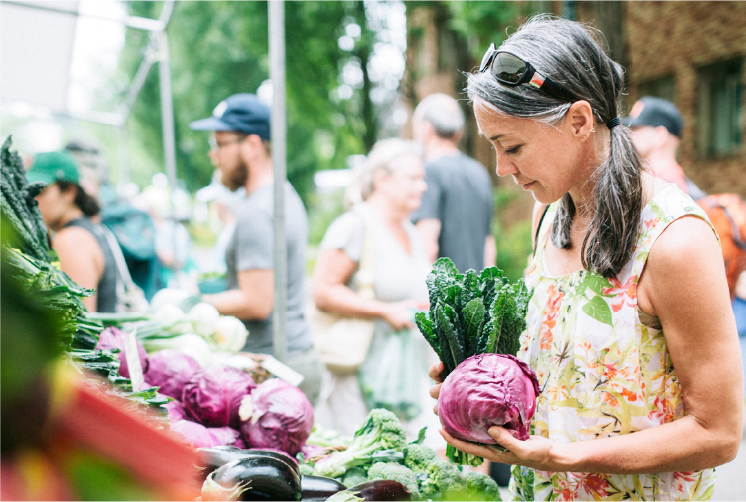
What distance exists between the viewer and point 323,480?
4.63ft

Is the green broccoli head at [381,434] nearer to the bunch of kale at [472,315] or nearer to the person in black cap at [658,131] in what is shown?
the bunch of kale at [472,315]

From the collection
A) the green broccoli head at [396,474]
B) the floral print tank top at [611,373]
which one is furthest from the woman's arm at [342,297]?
the floral print tank top at [611,373]

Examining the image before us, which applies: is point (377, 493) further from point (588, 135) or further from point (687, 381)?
point (588, 135)

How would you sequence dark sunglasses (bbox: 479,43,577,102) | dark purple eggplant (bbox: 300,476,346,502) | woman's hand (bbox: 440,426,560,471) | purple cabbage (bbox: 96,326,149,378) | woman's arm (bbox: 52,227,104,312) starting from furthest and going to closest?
woman's arm (bbox: 52,227,104,312), purple cabbage (bbox: 96,326,149,378), dark purple eggplant (bbox: 300,476,346,502), dark sunglasses (bbox: 479,43,577,102), woman's hand (bbox: 440,426,560,471)

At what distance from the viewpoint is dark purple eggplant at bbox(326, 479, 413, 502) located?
49.1 inches

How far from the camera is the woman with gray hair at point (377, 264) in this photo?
10.3ft

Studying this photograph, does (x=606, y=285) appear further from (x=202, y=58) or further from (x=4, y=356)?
(x=202, y=58)

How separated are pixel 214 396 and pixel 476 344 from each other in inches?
33.5

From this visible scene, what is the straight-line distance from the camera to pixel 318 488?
1371mm

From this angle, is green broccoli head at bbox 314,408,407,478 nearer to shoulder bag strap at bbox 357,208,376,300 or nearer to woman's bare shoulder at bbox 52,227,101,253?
shoulder bag strap at bbox 357,208,376,300

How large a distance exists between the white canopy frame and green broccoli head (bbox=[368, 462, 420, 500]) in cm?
107

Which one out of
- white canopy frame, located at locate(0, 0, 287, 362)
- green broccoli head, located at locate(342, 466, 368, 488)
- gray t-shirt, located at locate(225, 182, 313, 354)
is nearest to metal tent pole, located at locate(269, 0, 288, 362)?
white canopy frame, located at locate(0, 0, 287, 362)

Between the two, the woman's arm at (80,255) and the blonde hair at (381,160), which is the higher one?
the blonde hair at (381,160)

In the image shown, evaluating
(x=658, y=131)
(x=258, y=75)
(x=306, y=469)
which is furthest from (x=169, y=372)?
(x=258, y=75)
